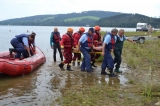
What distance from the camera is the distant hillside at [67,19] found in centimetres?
13800

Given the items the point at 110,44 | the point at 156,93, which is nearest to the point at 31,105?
the point at 156,93

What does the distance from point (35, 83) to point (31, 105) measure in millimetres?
2119

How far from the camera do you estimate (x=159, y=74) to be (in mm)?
8711

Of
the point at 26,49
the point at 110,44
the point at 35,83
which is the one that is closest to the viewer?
the point at 35,83

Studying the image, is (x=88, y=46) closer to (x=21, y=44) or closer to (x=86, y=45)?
(x=86, y=45)

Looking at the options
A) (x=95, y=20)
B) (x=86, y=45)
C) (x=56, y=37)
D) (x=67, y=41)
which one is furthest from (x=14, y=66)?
(x=95, y=20)

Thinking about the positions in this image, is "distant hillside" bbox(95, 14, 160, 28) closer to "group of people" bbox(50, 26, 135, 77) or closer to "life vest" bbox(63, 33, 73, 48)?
"group of people" bbox(50, 26, 135, 77)

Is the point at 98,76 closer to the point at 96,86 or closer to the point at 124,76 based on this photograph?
the point at 124,76

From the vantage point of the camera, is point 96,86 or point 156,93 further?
point 96,86

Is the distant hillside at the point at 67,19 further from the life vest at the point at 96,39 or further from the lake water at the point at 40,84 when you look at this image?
the lake water at the point at 40,84

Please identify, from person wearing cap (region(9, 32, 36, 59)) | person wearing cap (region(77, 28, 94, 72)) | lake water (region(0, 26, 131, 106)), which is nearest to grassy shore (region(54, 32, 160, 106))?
lake water (region(0, 26, 131, 106))

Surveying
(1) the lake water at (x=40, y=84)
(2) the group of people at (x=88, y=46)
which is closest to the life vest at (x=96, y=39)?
(2) the group of people at (x=88, y=46)

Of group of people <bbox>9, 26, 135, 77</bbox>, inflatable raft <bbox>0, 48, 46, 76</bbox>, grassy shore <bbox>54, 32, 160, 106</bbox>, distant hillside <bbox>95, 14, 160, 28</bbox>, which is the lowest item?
grassy shore <bbox>54, 32, 160, 106</bbox>

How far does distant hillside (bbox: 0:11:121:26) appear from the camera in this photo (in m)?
138
